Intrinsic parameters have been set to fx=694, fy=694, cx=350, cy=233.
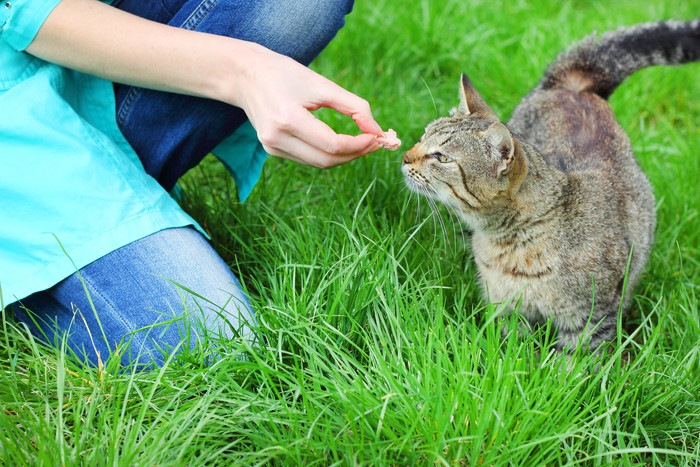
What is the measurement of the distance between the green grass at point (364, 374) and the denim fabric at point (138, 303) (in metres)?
0.09

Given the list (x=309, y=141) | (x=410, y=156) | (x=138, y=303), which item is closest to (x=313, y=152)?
(x=309, y=141)

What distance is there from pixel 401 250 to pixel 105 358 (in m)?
0.86

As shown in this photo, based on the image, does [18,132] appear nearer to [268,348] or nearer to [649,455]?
[268,348]

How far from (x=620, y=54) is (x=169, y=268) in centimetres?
186

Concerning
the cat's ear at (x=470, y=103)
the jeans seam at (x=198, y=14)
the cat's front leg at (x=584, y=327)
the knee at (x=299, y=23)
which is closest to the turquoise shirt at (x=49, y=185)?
the jeans seam at (x=198, y=14)

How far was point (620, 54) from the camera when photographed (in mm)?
2623

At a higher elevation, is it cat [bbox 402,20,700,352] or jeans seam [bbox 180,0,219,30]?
jeans seam [bbox 180,0,219,30]

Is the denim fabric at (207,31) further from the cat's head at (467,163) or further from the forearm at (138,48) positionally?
the cat's head at (467,163)

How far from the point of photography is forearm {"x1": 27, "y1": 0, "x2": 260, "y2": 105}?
1.76m

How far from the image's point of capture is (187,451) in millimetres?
1442

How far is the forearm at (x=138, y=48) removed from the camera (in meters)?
1.76

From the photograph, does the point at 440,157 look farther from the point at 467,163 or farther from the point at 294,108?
the point at 294,108

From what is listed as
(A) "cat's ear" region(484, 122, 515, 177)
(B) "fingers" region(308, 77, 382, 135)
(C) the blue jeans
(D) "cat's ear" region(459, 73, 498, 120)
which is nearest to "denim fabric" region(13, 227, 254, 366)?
(C) the blue jeans

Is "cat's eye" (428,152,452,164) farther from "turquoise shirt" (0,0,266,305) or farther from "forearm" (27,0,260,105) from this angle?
"turquoise shirt" (0,0,266,305)
